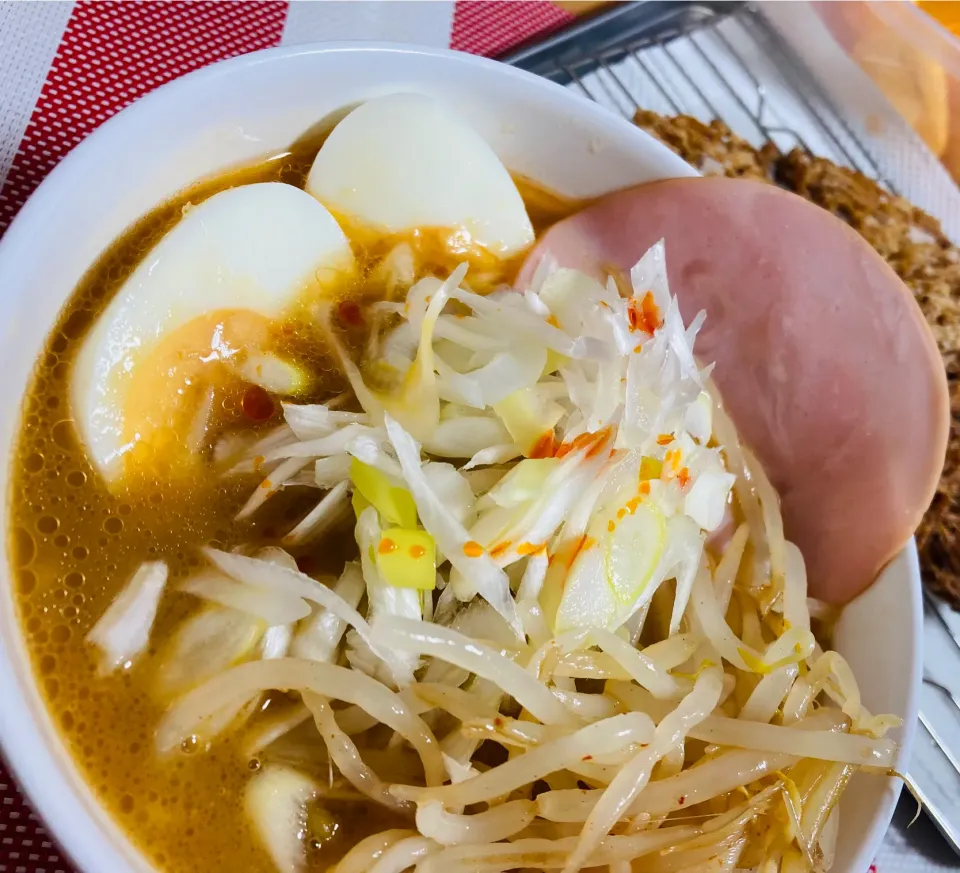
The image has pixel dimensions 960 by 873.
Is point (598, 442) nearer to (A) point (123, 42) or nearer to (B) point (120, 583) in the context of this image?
(B) point (120, 583)

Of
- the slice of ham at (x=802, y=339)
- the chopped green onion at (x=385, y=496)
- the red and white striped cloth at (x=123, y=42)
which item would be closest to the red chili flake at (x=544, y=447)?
the chopped green onion at (x=385, y=496)

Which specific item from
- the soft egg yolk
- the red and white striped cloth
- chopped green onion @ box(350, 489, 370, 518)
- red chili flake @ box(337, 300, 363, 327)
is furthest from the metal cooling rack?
chopped green onion @ box(350, 489, 370, 518)

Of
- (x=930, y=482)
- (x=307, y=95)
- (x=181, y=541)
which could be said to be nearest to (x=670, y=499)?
(x=930, y=482)

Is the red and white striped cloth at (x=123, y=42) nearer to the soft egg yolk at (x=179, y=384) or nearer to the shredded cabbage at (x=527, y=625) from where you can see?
the soft egg yolk at (x=179, y=384)

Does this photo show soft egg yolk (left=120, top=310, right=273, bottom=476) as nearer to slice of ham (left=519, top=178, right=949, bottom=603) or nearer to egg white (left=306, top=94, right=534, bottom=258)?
egg white (left=306, top=94, right=534, bottom=258)

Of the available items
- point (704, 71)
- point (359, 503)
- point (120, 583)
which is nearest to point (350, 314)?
point (359, 503)

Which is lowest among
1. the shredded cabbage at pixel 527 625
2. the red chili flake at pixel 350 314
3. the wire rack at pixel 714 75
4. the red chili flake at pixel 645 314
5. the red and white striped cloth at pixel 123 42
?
the shredded cabbage at pixel 527 625

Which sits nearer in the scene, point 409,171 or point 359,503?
point 359,503
